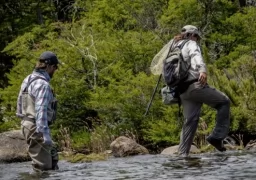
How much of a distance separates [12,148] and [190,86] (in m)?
7.31

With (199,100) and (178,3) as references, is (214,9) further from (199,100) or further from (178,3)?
(199,100)

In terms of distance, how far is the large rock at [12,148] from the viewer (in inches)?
598

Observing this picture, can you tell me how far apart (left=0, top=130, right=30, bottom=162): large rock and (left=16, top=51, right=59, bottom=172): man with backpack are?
663cm

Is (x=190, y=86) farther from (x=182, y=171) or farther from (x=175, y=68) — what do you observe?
(x=182, y=171)

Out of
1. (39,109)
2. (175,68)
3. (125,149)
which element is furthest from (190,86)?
(125,149)

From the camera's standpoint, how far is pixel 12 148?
50.5 feet

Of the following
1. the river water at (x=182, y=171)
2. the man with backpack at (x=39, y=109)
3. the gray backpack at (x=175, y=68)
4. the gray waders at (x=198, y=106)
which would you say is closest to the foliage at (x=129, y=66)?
the gray waders at (x=198, y=106)

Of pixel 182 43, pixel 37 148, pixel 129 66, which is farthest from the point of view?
pixel 129 66

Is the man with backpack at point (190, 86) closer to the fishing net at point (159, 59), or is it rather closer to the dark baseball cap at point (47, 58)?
the fishing net at point (159, 59)

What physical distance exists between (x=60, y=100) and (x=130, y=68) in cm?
257

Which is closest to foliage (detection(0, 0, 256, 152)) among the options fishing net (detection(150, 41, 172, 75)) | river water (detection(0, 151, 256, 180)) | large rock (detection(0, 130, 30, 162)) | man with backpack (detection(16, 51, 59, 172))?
large rock (detection(0, 130, 30, 162))

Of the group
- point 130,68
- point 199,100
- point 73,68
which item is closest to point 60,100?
point 73,68

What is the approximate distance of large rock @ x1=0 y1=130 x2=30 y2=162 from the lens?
49.8ft

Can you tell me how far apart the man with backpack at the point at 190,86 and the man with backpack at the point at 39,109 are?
1.75 m
